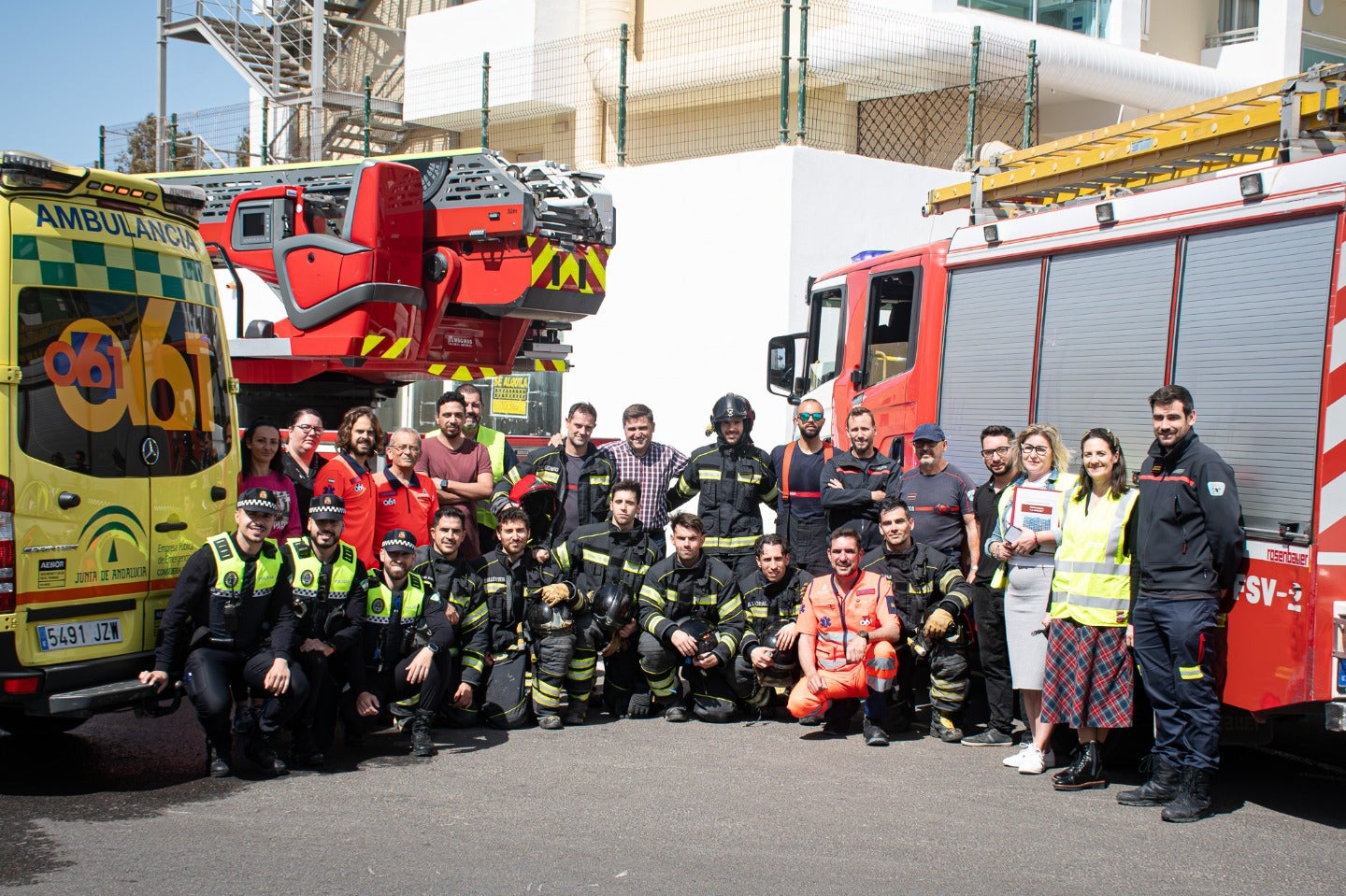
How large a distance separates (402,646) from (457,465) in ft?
5.97

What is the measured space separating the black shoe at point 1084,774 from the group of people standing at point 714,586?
0.03 ft

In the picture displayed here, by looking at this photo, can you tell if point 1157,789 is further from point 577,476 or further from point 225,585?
point 225,585

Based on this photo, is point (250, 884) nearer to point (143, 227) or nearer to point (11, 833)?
point (11, 833)

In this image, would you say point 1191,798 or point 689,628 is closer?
point 1191,798

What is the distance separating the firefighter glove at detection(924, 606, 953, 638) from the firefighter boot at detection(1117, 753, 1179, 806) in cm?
156

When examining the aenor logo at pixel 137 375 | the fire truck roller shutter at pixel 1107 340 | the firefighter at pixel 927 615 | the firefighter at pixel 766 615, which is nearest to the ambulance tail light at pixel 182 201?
the aenor logo at pixel 137 375

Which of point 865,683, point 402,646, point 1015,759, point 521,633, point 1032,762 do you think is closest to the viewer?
point 1032,762

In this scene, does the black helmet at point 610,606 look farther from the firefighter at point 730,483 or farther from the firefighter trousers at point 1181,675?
the firefighter trousers at point 1181,675

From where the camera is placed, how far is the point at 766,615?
8070 millimetres

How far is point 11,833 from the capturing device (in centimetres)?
545

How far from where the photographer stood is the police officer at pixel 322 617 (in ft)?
21.9

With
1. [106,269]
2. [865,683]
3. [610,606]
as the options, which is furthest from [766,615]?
[106,269]

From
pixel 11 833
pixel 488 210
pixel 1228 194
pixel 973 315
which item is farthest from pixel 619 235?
pixel 11 833

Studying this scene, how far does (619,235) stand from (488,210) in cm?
596
